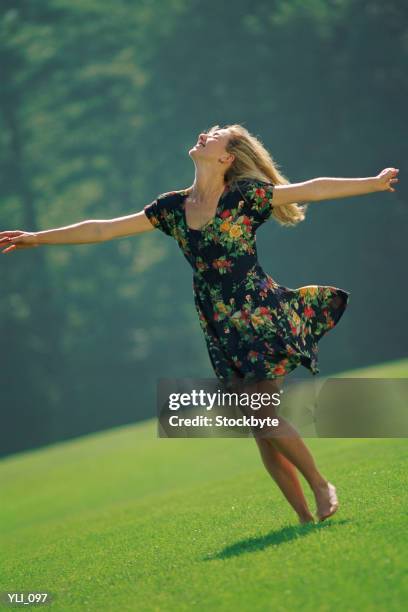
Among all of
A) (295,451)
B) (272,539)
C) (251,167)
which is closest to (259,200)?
(251,167)

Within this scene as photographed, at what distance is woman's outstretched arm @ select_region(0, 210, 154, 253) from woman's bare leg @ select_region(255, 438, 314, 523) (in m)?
0.96

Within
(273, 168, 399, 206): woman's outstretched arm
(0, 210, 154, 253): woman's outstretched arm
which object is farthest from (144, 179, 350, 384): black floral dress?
(0, 210, 154, 253): woman's outstretched arm

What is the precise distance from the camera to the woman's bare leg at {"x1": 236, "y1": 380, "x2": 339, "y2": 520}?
4.34 metres

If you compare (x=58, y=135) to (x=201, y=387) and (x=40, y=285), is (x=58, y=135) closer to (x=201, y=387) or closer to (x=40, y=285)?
(x=40, y=285)

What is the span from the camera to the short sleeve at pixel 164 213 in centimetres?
460

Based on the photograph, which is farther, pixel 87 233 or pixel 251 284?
pixel 87 233

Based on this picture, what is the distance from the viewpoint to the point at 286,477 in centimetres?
450

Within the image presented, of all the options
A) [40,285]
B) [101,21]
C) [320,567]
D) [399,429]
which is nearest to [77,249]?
[40,285]

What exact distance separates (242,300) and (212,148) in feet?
2.05

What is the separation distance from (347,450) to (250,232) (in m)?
4.02

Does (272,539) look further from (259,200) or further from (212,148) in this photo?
(212,148)

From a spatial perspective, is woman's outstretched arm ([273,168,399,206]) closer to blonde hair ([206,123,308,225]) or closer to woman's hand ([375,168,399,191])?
woman's hand ([375,168,399,191])

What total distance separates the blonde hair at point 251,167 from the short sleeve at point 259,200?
0.08 m

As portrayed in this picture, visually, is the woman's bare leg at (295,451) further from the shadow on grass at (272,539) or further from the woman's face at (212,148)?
the woman's face at (212,148)
